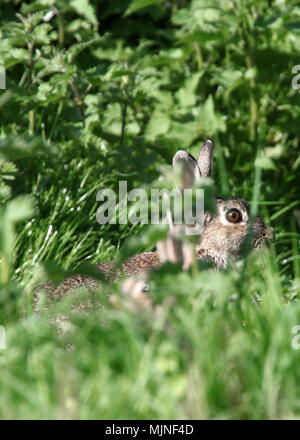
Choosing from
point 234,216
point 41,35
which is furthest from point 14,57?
point 234,216

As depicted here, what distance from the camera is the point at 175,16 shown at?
217 inches

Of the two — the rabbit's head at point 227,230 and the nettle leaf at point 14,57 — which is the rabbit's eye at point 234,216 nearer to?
the rabbit's head at point 227,230

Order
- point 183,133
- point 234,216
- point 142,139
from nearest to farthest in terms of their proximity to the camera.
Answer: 1. point 234,216
2. point 183,133
3. point 142,139

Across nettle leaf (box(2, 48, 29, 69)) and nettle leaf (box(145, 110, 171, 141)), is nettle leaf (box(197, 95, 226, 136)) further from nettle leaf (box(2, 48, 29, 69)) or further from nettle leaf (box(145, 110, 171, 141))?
nettle leaf (box(2, 48, 29, 69))

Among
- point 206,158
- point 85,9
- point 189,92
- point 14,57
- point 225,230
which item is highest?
point 85,9

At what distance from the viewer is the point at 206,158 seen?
5.20 metres

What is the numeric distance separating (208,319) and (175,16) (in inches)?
134

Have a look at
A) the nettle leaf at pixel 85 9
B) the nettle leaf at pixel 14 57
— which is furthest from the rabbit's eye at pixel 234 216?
the nettle leaf at pixel 14 57

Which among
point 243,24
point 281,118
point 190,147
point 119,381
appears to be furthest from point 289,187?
point 119,381

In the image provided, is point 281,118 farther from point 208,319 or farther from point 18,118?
point 208,319

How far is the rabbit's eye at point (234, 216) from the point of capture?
514 cm

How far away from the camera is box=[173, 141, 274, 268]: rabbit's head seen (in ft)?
16.8

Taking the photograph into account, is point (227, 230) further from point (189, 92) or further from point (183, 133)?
point (189, 92)

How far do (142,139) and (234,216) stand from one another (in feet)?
2.88
